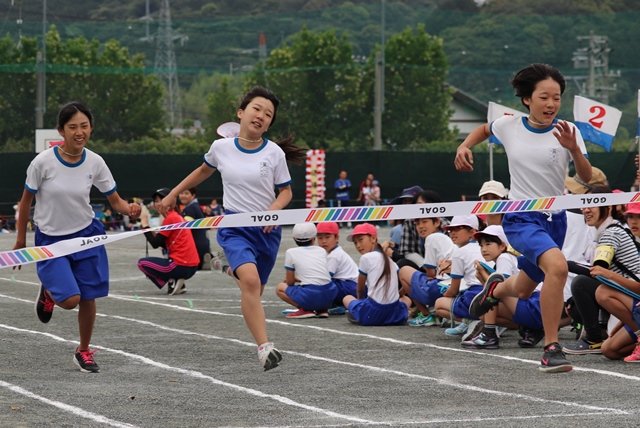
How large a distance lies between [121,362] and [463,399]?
3.06m

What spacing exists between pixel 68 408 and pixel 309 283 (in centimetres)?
659

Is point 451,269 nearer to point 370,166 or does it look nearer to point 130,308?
point 130,308

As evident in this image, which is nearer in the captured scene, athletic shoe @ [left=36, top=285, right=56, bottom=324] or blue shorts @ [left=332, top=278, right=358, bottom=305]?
athletic shoe @ [left=36, top=285, right=56, bottom=324]

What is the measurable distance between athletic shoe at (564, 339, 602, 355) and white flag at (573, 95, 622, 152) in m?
10.6

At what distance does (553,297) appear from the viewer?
385 inches

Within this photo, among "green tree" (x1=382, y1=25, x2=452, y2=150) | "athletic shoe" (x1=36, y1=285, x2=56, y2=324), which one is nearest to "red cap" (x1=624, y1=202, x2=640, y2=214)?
"athletic shoe" (x1=36, y1=285, x2=56, y2=324)

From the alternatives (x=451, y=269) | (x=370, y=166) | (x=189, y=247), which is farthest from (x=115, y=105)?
(x=451, y=269)

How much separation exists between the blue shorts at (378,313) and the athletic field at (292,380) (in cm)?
19

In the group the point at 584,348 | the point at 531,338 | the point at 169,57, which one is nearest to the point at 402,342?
the point at 531,338

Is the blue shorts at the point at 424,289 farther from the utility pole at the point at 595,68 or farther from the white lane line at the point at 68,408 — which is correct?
Answer: the utility pole at the point at 595,68

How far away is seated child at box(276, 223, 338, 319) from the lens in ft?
48.0

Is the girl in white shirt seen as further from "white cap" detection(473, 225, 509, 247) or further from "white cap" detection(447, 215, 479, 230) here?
"white cap" detection(447, 215, 479, 230)

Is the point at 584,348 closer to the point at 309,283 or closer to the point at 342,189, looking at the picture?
the point at 309,283

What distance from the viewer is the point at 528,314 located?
455 inches
